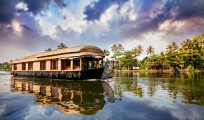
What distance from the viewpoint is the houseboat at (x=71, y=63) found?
2139 centimetres

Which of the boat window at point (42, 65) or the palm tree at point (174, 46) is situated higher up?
the palm tree at point (174, 46)

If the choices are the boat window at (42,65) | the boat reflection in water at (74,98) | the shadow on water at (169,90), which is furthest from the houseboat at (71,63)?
the boat reflection in water at (74,98)

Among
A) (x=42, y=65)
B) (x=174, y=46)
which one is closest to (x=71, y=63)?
(x=42, y=65)

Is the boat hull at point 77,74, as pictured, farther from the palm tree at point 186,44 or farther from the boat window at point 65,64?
the palm tree at point 186,44

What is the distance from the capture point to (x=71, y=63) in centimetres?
2248

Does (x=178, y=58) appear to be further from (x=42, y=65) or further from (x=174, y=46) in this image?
(x=42, y=65)

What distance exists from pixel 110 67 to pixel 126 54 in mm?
57345

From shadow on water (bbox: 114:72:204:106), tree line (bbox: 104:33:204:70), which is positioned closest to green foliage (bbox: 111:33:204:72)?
tree line (bbox: 104:33:204:70)

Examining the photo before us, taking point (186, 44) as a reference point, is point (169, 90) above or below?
below

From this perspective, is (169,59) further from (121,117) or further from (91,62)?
(121,117)

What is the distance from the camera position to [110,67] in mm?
21375

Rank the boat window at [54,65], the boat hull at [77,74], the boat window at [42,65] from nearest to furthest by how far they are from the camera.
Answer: the boat hull at [77,74]
the boat window at [54,65]
the boat window at [42,65]

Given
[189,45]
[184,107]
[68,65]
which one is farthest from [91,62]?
[189,45]

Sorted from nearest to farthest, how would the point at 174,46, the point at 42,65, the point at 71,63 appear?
the point at 71,63 → the point at 42,65 → the point at 174,46
